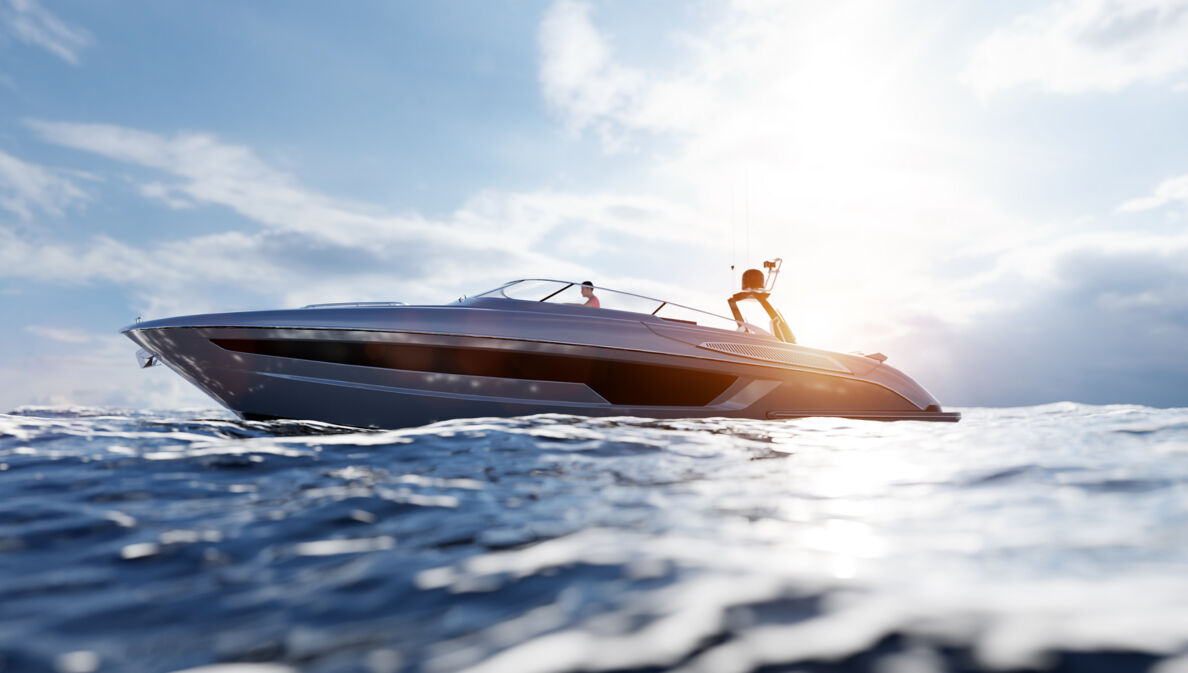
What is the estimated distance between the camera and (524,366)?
17.9ft

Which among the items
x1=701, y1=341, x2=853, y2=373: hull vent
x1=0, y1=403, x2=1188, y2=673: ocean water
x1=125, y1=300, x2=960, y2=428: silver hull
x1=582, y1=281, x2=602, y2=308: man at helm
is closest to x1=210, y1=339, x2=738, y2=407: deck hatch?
x1=125, y1=300, x2=960, y2=428: silver hull

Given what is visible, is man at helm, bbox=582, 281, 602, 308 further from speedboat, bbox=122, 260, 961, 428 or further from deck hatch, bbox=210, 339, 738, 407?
deck hatch, bbox=210, 339, 738, 407

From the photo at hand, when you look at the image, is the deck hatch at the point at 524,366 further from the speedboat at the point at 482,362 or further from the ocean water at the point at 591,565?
the ocean water at the point at 591,565

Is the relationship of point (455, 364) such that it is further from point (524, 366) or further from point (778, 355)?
point (778, 355)

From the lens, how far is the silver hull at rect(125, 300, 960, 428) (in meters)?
5.18

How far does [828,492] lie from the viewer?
2.11 meters

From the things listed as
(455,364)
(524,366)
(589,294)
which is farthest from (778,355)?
(455,364)

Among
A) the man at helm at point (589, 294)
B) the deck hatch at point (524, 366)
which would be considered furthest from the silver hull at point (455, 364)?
the man at helm at point (589, 294)

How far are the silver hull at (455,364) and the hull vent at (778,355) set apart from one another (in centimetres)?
4

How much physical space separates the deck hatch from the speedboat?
1 cm

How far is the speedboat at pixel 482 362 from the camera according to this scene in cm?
518

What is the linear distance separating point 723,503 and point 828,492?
0.46m

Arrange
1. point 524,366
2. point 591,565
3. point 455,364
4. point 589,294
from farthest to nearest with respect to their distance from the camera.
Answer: point 589,294 < point 524,366 < point 455,364 < point 591,565

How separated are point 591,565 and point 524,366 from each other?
4212 mm
